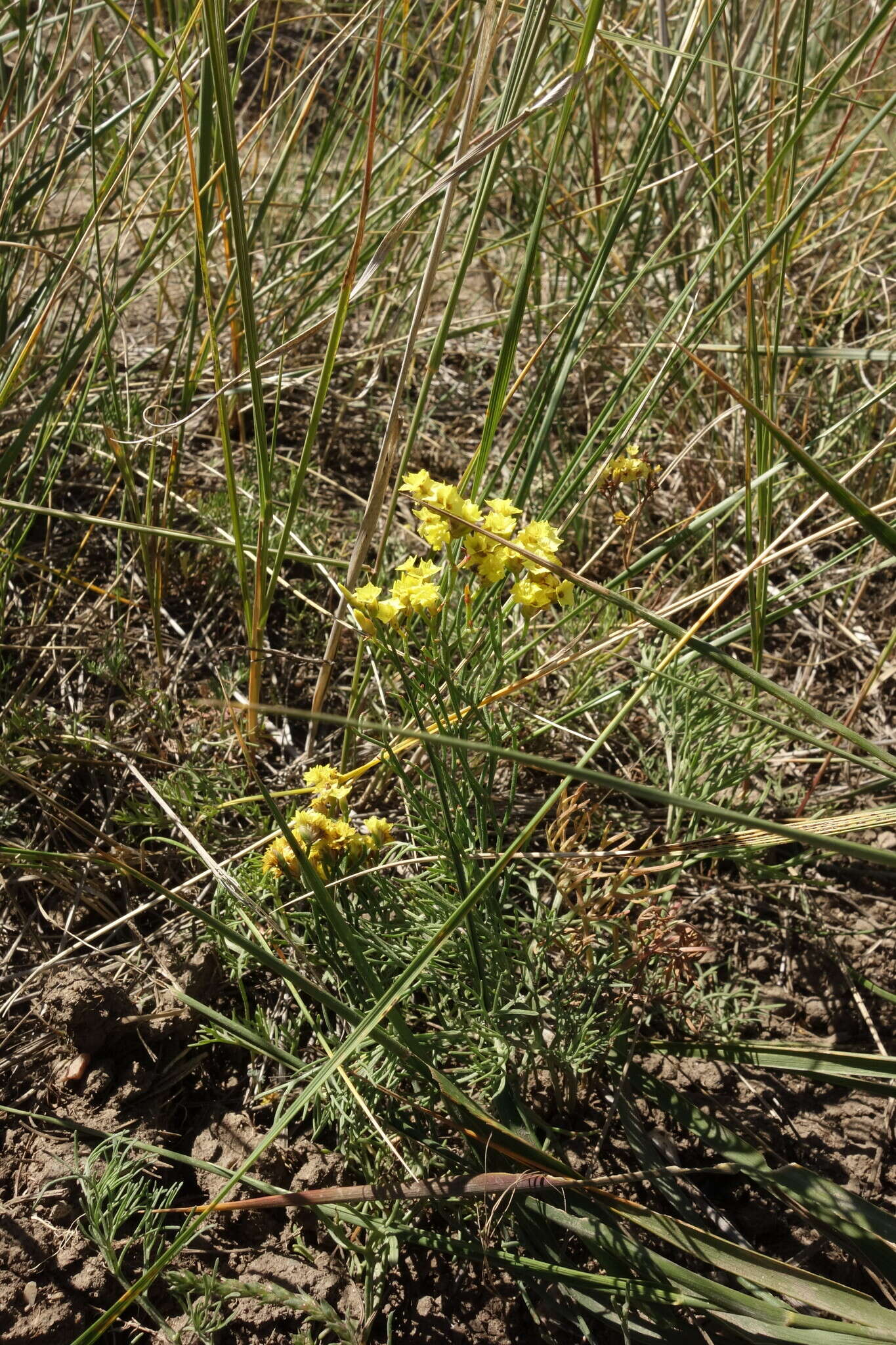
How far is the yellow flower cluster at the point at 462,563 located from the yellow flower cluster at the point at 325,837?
0.72 ft

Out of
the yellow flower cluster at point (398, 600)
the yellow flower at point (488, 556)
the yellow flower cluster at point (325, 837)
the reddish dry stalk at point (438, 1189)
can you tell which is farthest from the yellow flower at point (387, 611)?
the reddish dry stalk at point (438, 1189)

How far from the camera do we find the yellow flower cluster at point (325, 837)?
1.11 meters

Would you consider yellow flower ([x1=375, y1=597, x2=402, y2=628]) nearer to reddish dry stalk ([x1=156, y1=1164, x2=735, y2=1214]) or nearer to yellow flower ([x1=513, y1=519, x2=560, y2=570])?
yellow flower ([x1=513, y1=519, x2=560, y2=570])

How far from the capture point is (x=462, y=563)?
110cm

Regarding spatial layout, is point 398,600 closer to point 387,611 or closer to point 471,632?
point 387,611

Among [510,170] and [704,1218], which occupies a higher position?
[510,170]

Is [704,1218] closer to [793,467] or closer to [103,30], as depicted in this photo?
[793,467]

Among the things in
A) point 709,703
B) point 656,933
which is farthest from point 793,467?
point 656,933

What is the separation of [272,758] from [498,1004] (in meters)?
0.66

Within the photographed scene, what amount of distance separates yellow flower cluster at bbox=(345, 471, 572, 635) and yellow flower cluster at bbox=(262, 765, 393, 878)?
219 mm

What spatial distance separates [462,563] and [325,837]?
36 centimetres

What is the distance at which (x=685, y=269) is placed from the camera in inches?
83.9

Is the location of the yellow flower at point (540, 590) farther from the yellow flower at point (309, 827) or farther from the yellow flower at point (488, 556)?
the yellow flower at point (309, 827)

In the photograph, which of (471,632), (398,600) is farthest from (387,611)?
(471,632)
